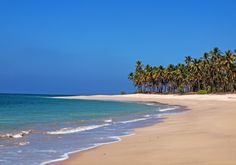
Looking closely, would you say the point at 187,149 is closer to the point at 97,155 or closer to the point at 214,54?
the point at 97,155

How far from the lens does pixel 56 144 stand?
642 inches

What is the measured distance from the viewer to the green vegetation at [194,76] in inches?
4158

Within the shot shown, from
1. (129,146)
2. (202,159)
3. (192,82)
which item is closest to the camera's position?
(202,159)

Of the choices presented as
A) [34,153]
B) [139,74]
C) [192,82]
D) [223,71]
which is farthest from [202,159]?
[139,74]

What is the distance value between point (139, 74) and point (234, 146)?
135m

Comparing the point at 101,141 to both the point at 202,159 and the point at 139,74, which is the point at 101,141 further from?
the point at 139,74

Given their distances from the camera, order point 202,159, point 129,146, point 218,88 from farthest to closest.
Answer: point 218,88, point 129,146, point 202,159

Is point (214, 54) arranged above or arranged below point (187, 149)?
above

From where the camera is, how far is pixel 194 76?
11656 cm

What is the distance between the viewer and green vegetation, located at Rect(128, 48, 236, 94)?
346 ft

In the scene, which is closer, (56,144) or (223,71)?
(56,144)

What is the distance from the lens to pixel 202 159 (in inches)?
437

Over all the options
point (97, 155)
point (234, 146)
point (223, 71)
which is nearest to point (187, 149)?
point (234, 146)

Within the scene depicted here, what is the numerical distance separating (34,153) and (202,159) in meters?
5.79
